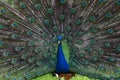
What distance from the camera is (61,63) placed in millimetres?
4707

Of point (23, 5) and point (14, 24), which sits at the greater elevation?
point (23, 5)

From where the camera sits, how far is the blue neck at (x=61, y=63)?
4625 mm

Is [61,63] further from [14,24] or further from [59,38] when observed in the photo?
[14,24]

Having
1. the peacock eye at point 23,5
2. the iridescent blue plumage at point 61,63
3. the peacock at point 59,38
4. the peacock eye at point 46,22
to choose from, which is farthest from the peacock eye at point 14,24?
the iridescent blue plumage at point 61,63

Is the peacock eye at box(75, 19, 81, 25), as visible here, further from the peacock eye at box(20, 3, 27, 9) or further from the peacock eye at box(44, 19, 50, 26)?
the peacock eye at box(20, 3, 27, 9)

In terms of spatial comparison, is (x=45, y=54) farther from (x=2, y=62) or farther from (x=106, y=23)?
(x=106, y=23)

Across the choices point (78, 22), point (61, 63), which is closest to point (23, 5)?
point (78, 22)

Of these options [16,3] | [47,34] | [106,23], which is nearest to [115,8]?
[106,23]

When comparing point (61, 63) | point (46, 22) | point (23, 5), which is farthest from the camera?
point (61, 63)

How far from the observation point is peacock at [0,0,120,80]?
436 centimetres

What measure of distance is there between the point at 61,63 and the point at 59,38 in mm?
412

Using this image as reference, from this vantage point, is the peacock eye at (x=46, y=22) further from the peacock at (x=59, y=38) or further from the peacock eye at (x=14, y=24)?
the peacock eye at (x=14, y=24)

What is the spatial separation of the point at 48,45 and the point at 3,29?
23.1 inches

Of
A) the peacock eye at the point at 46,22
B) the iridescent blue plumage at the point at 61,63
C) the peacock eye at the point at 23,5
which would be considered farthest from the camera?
the iridescent blue plumage at the point at 61,63
